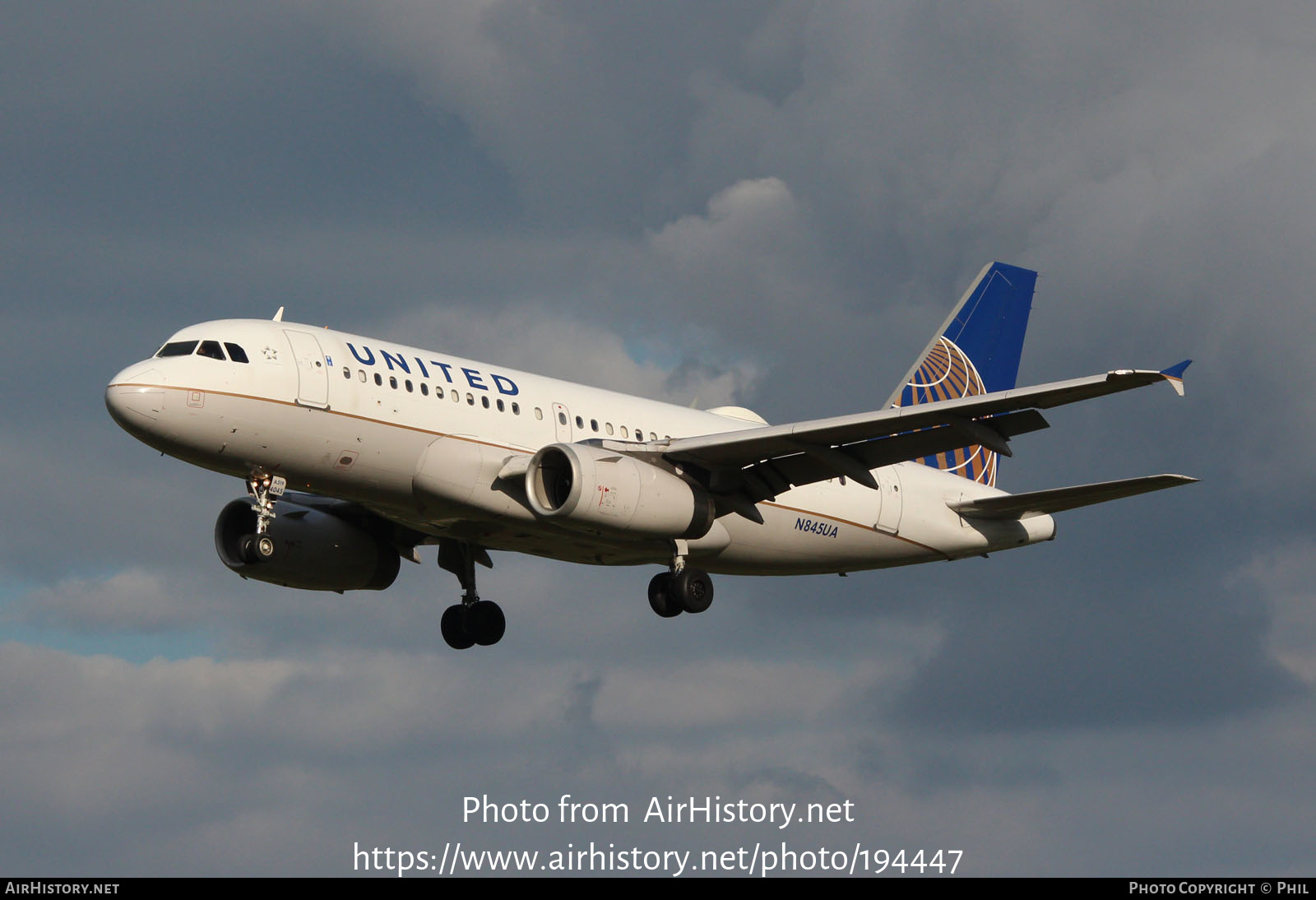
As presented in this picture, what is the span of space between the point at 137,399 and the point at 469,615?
12788mm

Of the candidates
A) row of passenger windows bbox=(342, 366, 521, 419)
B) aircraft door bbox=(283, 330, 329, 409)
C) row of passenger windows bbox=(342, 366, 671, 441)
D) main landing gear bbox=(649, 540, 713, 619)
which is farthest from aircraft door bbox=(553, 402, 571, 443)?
aircraft door bbox=(283, 330, 329, 409)

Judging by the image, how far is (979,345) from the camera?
52.9m

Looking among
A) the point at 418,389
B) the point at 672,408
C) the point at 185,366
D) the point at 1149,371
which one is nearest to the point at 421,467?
the point at 418,389

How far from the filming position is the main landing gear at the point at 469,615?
44.8 meters

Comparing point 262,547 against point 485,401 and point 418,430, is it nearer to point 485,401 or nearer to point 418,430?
point 418,430

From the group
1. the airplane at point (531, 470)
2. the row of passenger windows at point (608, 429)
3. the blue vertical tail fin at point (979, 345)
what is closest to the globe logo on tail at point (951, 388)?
the blue vertical tail fin at point (979, 345)

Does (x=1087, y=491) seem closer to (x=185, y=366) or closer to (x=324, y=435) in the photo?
(x=324, y=435)

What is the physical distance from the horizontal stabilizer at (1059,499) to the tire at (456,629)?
1284 cm

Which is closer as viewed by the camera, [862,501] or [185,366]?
[185,366]

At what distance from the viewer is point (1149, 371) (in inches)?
1236

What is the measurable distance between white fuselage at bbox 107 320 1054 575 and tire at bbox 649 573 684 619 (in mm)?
829

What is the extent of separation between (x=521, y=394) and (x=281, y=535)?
24.3 feet

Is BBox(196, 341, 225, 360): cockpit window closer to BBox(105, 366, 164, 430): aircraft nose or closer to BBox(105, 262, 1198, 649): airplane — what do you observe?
BBox(105, 262, 1198, 649): airplane

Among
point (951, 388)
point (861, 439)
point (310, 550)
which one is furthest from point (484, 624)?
point (951, 388)
